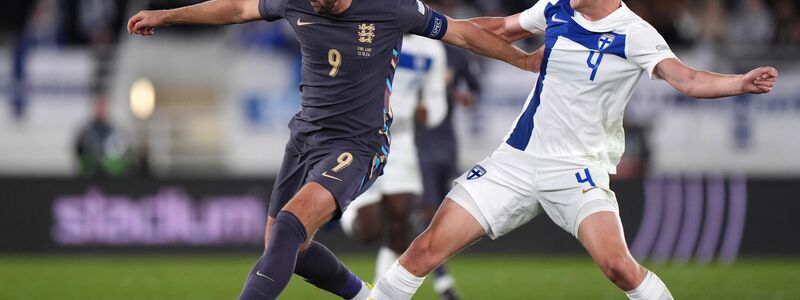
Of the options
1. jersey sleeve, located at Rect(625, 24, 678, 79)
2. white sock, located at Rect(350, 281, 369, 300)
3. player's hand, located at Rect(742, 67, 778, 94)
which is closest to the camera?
player's hand, located at Rect(742, 67, 778, 94)

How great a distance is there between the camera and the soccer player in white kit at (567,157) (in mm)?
7004

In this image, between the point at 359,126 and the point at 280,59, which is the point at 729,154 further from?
the point at 359,126

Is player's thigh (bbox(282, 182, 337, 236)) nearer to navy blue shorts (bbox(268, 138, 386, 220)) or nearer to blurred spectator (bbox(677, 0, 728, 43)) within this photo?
navy blue shorts (bbox(268, 138, 386, 220))

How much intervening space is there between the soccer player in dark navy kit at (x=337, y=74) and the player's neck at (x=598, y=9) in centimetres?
40

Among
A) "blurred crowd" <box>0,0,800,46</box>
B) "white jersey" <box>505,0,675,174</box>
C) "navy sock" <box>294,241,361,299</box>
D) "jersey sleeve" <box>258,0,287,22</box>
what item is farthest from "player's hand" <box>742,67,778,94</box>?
"blurred crowd" <box>0,0,800,46</box>

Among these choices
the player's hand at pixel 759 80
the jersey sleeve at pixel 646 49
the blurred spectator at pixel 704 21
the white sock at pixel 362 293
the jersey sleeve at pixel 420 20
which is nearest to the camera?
the player's hand at pixel 759 80

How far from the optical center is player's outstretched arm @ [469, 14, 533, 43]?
7500 mm

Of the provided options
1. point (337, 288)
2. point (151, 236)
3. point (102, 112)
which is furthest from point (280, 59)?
point (337, 288)

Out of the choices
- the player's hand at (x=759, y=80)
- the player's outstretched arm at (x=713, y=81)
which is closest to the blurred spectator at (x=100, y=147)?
the player's outstretched arm at (x=713, y=81)

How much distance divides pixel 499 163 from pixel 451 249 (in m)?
0.58

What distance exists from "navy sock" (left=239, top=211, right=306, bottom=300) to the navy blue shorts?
306mm

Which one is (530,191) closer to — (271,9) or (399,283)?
(399,283)

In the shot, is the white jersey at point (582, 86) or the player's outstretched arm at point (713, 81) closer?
the player's outstretched arm at point (713, 81)

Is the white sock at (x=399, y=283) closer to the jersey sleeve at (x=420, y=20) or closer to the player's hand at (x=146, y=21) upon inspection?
the jersey sleeve at (x=420, y=20)
